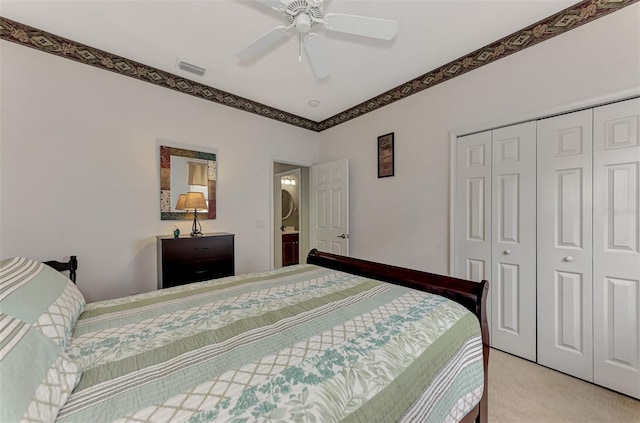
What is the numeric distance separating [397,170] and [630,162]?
183 cm

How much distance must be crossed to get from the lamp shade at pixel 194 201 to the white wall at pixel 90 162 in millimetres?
350

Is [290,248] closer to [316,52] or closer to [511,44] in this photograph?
[316,52]

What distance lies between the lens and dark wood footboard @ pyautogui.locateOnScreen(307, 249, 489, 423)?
1.37 metres

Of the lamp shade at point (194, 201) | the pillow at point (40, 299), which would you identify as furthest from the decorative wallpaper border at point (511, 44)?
the pillow at point (40, 299)

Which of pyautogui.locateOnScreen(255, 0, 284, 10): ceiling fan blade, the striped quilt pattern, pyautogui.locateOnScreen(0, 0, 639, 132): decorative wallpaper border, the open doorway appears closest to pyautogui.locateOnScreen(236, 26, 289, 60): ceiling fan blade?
pyautogui.locateOnScreen(255, 0, 284, 10): ceiling fan blade

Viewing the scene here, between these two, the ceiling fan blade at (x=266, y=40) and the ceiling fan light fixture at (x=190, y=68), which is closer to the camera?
the ceiling fan blade at (x=266, y=40)

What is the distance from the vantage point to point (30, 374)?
2.09ft

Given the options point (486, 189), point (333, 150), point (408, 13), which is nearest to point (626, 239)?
point (486, 189)

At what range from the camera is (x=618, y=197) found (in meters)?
1.78

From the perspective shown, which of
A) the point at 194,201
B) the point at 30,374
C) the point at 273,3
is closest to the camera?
the point at 30,374

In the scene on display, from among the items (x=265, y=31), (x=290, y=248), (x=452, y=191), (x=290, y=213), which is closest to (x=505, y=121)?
(x=452, y=191)

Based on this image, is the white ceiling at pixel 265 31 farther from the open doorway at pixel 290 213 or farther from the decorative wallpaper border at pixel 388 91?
the open doorway at pixel 290 213

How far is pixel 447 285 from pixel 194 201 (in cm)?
247

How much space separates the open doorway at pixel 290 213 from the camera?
15.8 feet
